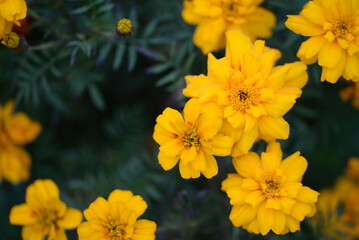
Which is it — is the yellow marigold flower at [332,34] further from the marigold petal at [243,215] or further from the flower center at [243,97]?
the marigold petal at [243,215]

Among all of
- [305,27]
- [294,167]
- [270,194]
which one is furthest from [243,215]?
[305,27]

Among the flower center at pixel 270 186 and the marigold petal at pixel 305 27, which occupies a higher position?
the marigold petal at pixel 305 27

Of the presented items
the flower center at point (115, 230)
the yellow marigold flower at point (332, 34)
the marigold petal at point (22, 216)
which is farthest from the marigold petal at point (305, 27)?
the marigold petal at point (22, 216)

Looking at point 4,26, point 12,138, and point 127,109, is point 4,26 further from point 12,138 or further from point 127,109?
point 127,109

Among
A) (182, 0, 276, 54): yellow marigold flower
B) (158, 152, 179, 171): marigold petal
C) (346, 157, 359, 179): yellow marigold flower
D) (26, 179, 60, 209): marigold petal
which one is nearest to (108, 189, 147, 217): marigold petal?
(158, 152, 179, 171): marigold petal

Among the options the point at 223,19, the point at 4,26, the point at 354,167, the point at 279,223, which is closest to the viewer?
A: the point at 279,223

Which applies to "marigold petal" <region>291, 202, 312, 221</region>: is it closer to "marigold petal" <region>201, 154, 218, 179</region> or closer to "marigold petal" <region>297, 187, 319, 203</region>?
"marigold petal" <region>297, 187, 319, 203</region>

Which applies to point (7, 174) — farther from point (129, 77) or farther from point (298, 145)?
point (298, 145)
